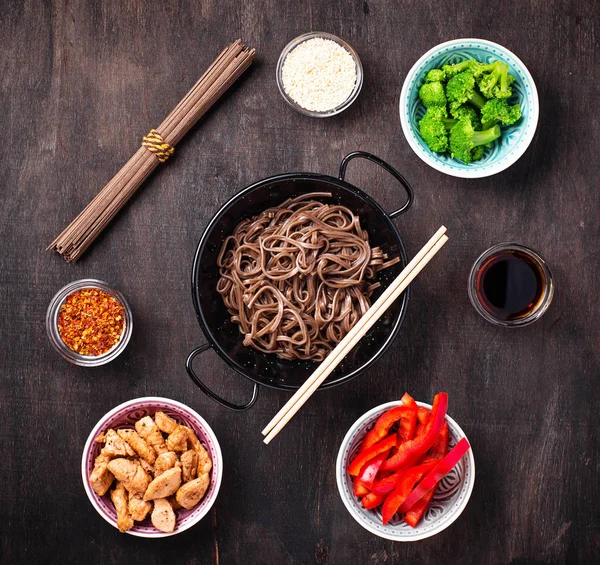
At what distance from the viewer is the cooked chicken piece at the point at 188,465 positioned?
257cm

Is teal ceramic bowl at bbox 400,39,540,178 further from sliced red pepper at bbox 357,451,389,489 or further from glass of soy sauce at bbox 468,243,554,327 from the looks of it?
sliced red pepper at bbox 357,451,389,489

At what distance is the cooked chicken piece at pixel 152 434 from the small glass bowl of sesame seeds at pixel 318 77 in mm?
1523

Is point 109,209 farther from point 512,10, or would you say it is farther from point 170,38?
point 512,10

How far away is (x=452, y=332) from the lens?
9.21ft

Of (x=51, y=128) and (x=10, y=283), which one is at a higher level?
(x=51, y=128)

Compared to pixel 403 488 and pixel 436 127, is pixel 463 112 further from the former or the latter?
pixel 403 488

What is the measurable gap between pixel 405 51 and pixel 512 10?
543 mm

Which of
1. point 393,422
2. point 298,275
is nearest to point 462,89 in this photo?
point 298,275

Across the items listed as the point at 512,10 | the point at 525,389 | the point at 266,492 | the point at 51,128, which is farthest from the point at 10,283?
the point at 512,10

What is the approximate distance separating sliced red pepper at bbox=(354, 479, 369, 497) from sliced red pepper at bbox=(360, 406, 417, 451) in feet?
0.50

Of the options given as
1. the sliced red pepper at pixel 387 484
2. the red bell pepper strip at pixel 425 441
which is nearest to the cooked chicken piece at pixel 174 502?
the sliced red pepper at pixel 387 484

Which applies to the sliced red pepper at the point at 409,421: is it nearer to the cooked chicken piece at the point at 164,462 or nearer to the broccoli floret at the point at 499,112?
the cooked chicken piece at the point at 164,462

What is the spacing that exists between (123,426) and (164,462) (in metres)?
0.29

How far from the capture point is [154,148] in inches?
105
